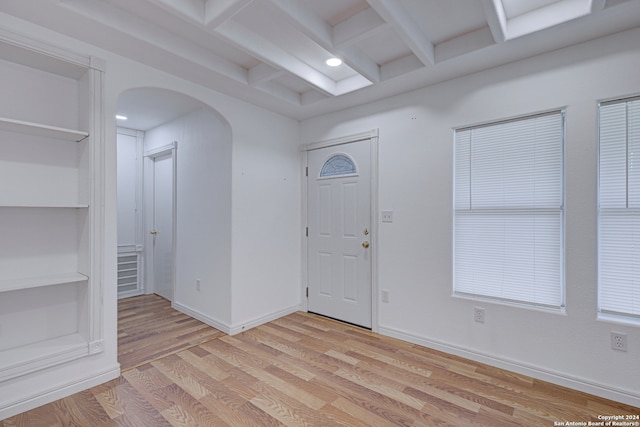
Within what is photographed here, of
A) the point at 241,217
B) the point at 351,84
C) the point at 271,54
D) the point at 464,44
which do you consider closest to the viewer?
the point at 464,44

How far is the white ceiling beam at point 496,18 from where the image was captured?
1882mm

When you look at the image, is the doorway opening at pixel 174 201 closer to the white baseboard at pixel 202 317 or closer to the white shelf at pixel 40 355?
the white baseboard at pixel 202 317

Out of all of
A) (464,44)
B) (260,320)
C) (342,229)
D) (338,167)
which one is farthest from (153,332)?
(464,44)

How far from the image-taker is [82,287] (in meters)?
2.34

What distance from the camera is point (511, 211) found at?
2586 millimetres

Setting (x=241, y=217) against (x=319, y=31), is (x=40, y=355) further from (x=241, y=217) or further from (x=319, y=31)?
(x=319, y=31)

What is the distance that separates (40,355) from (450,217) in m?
3.24

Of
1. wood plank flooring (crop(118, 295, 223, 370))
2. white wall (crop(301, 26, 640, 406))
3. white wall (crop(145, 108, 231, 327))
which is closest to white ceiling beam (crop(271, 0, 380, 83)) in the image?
white wall (crop(301, 26, 640, 406))

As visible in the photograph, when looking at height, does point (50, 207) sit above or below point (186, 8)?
below

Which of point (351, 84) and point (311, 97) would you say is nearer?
point (351, 84)

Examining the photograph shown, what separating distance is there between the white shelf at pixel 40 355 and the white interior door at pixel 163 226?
206cm

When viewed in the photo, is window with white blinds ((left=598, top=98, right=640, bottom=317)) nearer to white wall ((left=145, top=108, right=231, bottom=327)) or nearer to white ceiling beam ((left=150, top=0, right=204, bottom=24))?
white ceiling beam ((left=150, top=0, right=204, bottom=24))

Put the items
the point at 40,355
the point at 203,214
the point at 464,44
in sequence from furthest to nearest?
the point at 203,214 → the point at 464,44 → the point at 40,355

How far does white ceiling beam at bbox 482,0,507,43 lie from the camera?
1.88m
